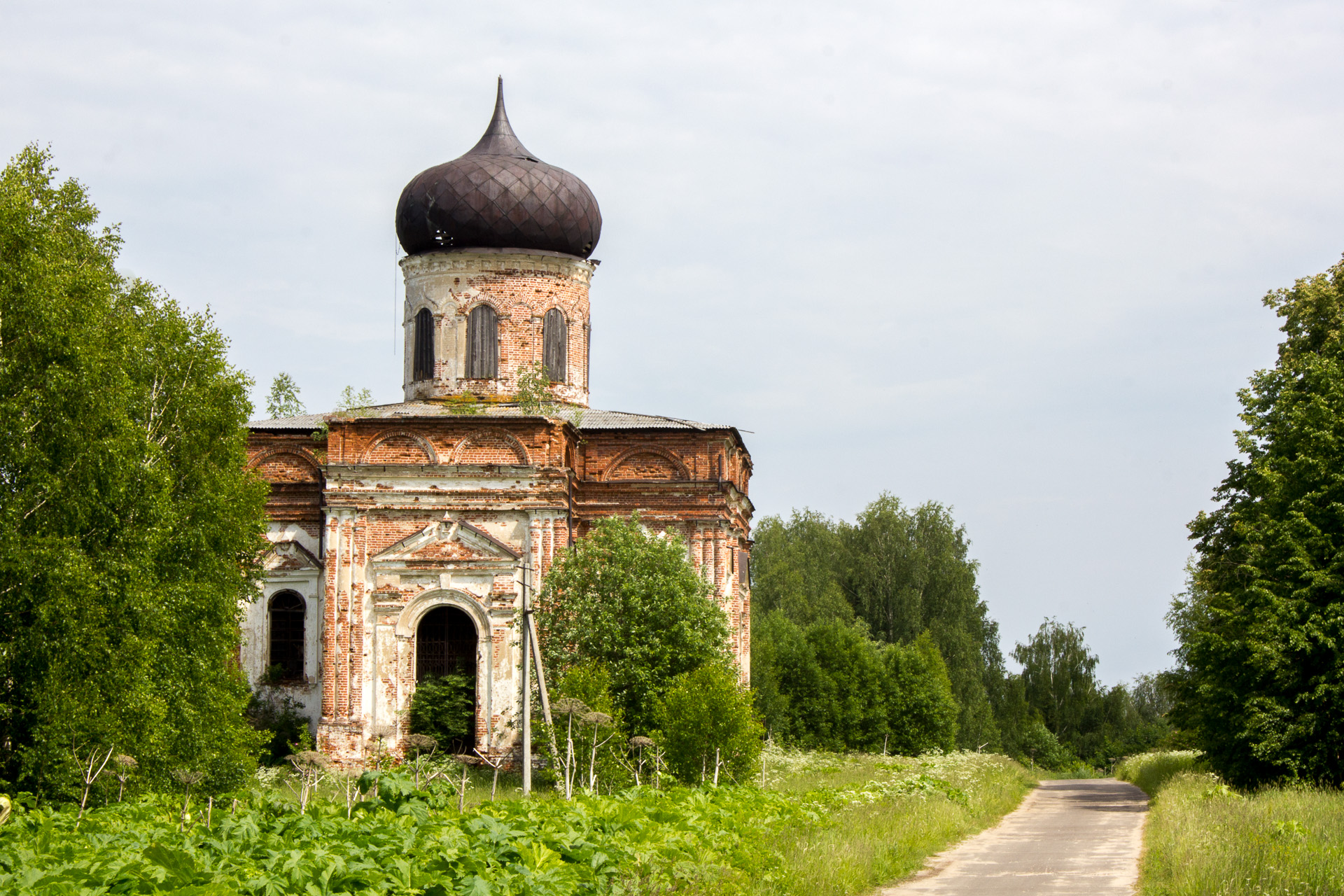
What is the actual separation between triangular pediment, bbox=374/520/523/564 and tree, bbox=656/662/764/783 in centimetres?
472

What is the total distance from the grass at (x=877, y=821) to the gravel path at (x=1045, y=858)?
Answer: 26 cm

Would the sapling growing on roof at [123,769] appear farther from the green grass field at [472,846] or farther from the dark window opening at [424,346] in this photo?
the dark window opening at [424,346]

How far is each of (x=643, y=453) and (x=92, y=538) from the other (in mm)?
10259

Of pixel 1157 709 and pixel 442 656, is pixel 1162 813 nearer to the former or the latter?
pixel 442 656

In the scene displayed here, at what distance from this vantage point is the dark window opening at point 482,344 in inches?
1065

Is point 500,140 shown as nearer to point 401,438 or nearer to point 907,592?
point 401,438

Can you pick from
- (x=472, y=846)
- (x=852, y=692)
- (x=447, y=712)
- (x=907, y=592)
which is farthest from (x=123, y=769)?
(x=907, y=592)

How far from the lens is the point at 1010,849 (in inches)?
602

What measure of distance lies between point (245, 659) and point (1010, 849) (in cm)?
1446

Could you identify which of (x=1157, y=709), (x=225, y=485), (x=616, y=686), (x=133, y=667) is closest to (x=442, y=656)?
(x=616, y=686)

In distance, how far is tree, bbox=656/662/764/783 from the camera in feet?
Result: 64.4

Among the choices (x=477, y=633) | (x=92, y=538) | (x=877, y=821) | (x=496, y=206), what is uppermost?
(x=496, y=206)

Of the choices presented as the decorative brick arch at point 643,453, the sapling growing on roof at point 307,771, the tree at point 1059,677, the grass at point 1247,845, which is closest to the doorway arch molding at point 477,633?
the sapling growing on roof at point 307,771

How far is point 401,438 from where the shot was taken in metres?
23.7
